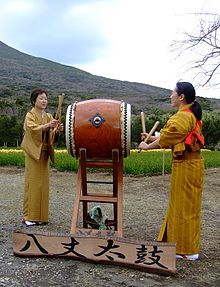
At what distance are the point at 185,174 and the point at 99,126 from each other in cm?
98

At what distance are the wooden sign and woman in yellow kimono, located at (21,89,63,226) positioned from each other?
5.47 feet

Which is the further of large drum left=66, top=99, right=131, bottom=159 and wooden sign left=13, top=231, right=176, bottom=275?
large drum left=66, top=99, right=131, bottom=159

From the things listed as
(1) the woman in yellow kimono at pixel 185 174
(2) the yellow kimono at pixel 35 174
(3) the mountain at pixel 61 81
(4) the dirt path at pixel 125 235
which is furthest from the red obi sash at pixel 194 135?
(3) the mountain at pixel 61 81

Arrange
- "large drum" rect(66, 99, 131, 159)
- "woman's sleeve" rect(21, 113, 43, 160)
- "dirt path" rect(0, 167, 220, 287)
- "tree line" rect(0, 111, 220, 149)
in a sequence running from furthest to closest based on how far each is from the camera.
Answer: "tree line" rect(0, 111, 220, 149)
"woman's sleeve" rect(21, 113, 43, 160)
"large drum" rect(66, 99, 131, 159)
"dirt path" rect(0, 167, 220, 287)

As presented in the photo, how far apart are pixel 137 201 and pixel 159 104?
55.7 m

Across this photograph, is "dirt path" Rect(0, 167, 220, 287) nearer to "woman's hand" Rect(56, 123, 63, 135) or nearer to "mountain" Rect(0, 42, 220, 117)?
"woman's hand" Rect(56, 123, 63, 135)

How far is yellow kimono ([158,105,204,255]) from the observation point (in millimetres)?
4496

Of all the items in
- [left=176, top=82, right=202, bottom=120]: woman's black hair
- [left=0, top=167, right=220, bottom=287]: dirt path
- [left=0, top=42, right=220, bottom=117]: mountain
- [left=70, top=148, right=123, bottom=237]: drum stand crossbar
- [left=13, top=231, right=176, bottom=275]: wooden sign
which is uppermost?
[left=0, top=42, right=220, bottom=117]: mountain

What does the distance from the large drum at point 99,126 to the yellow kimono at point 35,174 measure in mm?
1186

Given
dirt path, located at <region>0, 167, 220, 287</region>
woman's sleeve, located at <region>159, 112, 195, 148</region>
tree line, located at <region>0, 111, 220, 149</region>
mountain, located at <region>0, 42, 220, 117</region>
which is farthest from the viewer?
mountain, located at <region>0, 42, 220, 117</region>

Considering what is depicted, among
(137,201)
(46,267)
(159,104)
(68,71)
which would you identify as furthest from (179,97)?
(68,71)

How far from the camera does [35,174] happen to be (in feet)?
20.2

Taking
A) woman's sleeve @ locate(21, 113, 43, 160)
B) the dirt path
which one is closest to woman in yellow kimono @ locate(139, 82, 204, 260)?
the dirt path

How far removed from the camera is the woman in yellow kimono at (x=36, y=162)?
19.9 ft
